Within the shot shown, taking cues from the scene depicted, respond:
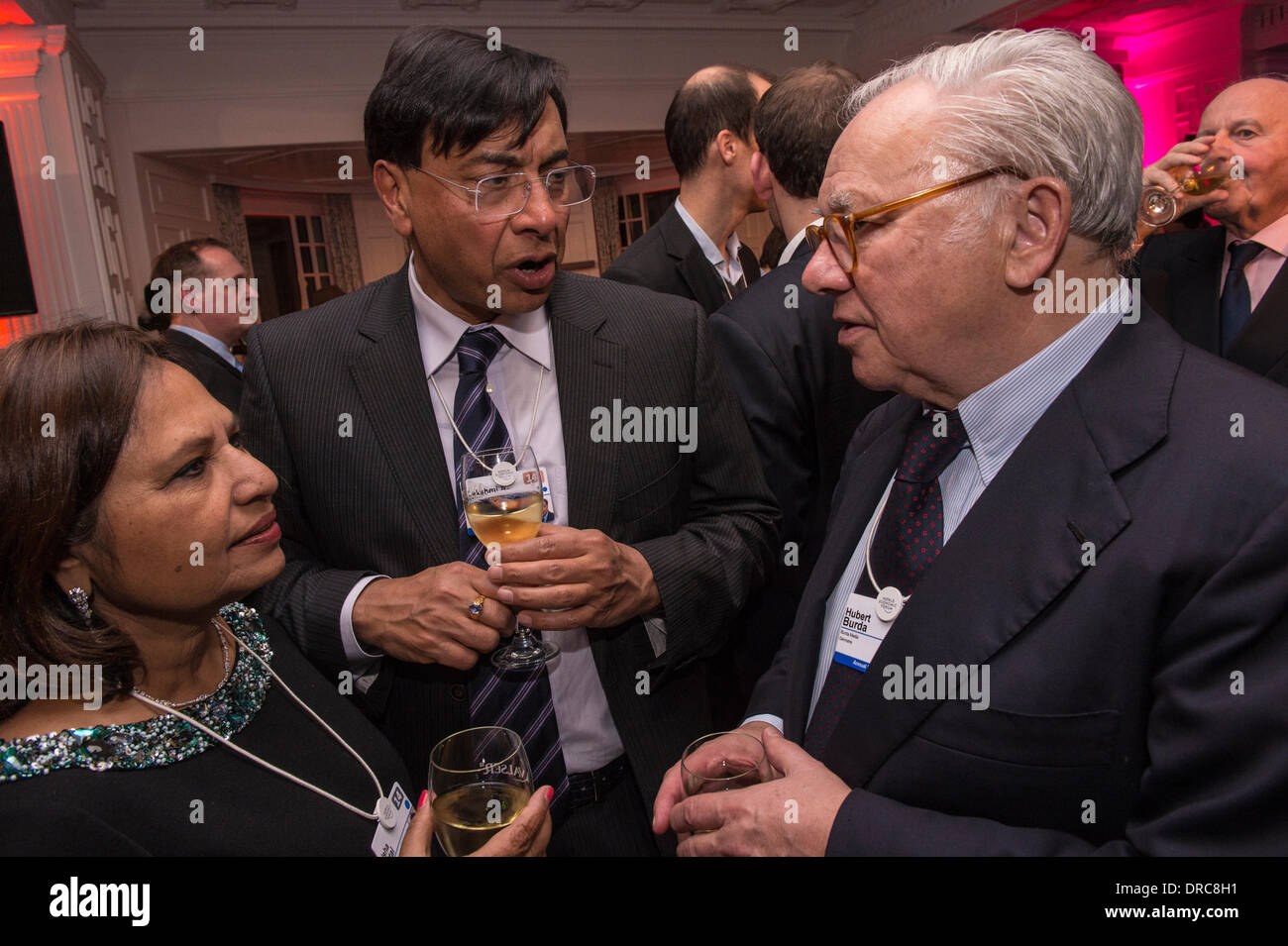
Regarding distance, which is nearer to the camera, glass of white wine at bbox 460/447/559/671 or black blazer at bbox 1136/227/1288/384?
glass of white wine at bbox 460/447/559/671

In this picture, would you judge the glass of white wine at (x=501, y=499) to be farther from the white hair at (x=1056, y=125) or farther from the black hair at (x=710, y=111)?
the black hair at (x=710, y=111)

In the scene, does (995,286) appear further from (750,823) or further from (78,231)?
(78,231)

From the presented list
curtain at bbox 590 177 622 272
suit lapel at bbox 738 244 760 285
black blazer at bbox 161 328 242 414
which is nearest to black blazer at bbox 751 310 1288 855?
suit lapel at bbox 738 244 760 285

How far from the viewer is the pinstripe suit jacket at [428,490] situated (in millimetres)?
1690

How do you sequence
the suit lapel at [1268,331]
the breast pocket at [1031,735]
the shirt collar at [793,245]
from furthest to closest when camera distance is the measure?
the suit lapel at [1268,331] < the shirt collar at [793,245] < the breast pocket at [1031,735]

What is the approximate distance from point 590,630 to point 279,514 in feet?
2.14

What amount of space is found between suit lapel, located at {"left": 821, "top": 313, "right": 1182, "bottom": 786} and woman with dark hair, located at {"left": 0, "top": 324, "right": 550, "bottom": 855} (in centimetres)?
50

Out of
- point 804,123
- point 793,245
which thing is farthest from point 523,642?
point 804,123

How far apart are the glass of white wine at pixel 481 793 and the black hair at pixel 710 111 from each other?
2.59 m

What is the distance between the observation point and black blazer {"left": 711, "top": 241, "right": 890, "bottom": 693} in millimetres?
2361

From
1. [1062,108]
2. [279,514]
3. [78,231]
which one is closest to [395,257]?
[78,231]

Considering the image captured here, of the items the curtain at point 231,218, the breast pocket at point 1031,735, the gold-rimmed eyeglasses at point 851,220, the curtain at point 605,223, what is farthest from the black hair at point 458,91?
the curtain at point 605,223

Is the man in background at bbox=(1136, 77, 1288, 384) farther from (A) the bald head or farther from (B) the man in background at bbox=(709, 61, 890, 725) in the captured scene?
(B) the man in background at bbox=(709, 61, 890, 725)

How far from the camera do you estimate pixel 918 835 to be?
A: 3.59ft
